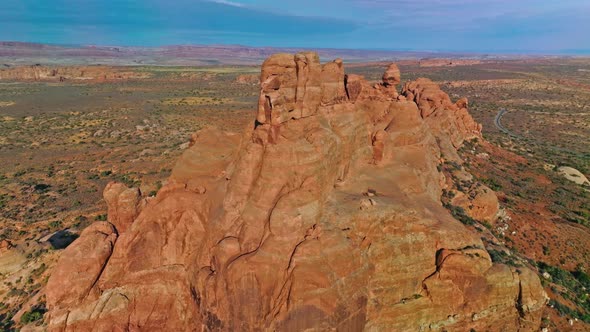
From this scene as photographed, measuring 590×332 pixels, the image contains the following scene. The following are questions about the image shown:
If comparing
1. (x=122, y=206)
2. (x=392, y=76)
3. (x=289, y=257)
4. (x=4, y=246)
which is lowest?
(x=4, y=246)

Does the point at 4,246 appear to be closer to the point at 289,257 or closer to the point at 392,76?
the point at 289,257

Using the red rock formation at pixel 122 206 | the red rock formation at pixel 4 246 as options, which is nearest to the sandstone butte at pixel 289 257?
the red rock formation at pixel 122 206

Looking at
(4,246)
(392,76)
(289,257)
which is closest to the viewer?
(289,257)

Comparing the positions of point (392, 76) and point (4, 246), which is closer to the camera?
point (4, 246)

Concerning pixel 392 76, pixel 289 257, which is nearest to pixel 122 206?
pixel 289 257

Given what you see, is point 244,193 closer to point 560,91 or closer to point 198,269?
point 198,269

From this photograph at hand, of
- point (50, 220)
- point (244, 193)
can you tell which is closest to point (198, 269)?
point (244, 193)

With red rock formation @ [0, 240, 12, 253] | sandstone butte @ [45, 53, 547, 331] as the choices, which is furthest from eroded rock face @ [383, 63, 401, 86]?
red rock formation @ [0, 240, 12, 253]

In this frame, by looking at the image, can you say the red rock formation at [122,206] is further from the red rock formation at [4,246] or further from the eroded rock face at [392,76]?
the eroded rock face at [392,76]

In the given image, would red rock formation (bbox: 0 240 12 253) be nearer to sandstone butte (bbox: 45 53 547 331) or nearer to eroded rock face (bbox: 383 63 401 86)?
sandstone butte (bbox: 45 53 547 331)
